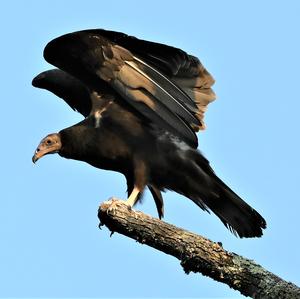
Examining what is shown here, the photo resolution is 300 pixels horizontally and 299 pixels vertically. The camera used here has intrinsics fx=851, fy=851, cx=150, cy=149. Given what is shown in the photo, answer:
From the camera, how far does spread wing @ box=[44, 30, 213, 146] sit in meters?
6.69

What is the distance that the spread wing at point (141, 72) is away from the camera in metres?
6.69

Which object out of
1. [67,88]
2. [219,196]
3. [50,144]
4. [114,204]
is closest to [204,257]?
[114,204]

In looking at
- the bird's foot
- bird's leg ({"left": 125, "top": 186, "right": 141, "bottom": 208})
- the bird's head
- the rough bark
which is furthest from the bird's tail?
the rough bark

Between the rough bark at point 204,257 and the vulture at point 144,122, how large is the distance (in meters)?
1.28

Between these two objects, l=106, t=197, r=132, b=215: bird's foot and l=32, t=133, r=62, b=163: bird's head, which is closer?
l=106, t=197, r=132, b=215: bird's foot

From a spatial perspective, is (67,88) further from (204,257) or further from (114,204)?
(204,257)

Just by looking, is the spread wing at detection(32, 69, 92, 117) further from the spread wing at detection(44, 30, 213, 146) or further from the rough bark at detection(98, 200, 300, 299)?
the rough bark at detection(98, 200, 300, 299)

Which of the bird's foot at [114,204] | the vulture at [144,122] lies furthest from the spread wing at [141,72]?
the bird's foot at [114,204]

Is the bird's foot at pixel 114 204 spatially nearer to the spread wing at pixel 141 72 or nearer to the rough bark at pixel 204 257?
the rough bark at pixel 204 257

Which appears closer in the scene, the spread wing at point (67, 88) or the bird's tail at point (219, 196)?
the bird's tail at point (219, 196)

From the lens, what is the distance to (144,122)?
7414 millimetres

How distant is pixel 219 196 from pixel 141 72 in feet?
4.86

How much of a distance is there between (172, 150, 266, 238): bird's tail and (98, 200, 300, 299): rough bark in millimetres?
1814

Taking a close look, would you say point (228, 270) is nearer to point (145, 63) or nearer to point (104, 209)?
point (104, 209)
